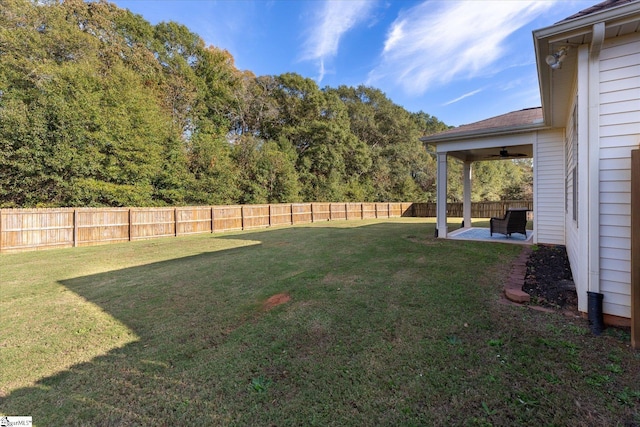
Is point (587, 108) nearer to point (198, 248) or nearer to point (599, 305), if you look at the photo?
point (599, 305)

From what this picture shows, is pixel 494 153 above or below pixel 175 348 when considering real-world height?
above

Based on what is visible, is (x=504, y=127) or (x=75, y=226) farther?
(x=75, y=226)

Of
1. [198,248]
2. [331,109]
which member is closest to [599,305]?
[198,248]

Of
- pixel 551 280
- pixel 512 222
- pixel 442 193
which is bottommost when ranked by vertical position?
pixel 551 280

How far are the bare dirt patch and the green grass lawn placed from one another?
64 mm

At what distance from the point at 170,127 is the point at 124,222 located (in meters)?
7.38

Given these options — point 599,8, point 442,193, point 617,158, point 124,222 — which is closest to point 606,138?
point 617,158

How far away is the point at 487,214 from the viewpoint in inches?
765

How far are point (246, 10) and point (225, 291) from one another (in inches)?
628

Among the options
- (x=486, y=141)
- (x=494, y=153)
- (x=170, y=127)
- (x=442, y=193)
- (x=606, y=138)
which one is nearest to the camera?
(x=606, y=138)

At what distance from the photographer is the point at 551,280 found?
4188 mm

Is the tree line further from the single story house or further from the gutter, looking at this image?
the single story house

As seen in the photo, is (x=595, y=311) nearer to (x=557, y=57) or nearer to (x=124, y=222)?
(x=557, y=57)

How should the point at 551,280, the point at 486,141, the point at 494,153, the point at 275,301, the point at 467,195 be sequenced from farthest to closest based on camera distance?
the point at 467,195
the point at 494,153
the point at 486,141
the point at 551,280
the point at 275,301
